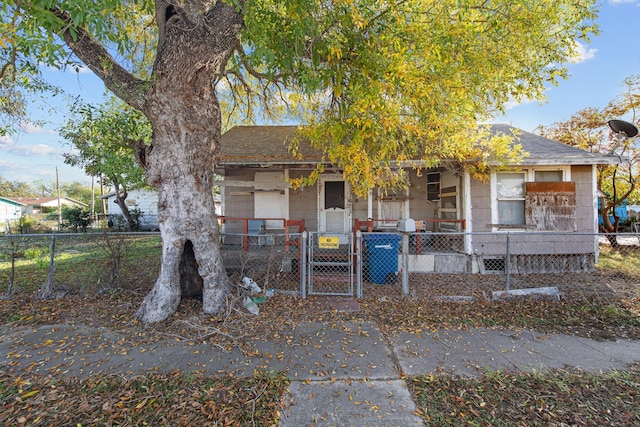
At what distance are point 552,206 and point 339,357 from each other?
733 cm

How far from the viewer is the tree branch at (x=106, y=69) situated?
4.44 meters

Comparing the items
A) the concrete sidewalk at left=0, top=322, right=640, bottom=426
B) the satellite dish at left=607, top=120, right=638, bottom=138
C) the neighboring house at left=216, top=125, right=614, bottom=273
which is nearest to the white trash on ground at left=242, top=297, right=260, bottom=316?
the concrete sidewalk at left=0, top=322, right=640, bottom=426

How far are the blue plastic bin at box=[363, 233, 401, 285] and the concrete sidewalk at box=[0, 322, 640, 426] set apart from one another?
2.49m

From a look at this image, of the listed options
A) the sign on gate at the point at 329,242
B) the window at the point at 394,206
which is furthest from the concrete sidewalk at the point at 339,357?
the window at the point at 394,206

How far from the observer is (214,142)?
478cm

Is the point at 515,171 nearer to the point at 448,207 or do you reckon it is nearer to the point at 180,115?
the point at 448,207

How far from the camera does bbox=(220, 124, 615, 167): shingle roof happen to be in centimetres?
726

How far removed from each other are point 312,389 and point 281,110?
23.3 ft

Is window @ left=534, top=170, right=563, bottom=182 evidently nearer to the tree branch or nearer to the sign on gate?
the sign on gate

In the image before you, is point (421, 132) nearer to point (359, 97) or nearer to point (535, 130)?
point (359, 97)

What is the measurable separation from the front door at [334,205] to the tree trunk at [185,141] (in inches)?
191

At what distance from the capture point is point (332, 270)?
23.1 feet

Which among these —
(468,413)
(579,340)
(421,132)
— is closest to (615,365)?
(579,340)

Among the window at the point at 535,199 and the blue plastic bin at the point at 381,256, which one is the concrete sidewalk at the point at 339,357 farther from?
the window at the point at 535,199
